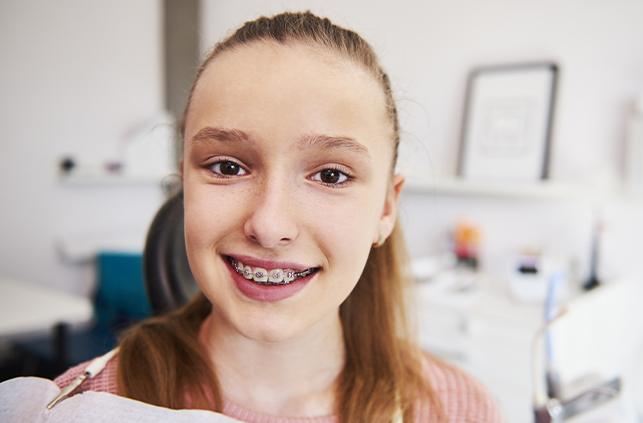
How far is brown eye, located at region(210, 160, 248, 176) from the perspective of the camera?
16.3 inches

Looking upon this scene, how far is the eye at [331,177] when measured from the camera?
16.3 inches

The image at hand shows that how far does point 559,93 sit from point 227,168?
A: 1.57m

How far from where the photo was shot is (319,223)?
1.36ft

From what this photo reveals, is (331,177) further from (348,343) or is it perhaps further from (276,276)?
(348,343)

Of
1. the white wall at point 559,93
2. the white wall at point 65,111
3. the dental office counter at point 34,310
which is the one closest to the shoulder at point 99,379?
the dental office counter at point 34,310

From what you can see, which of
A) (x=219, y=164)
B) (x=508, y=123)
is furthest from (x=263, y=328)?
(x=508, y=123)

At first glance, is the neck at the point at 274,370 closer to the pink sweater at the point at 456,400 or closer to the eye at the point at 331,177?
the pink sweater at the point at 456,400

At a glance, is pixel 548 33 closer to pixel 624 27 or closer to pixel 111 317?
pixel 624 27

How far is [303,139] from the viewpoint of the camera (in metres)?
0.39

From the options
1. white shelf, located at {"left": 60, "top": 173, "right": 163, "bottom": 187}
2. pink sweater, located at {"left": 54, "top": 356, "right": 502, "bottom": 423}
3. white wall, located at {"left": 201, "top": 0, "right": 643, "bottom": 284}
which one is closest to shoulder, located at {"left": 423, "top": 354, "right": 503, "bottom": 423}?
pink sweater, located at {"left": 54, "top": 356, "right": 502, "bottom": 423}

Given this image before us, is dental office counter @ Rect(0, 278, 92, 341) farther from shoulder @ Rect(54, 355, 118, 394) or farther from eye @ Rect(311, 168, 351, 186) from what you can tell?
eye @ Rect(311, 168, 351, 186)

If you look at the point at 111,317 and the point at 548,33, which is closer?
the point at 548,33

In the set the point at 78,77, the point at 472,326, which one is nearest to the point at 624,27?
the point at 472,326

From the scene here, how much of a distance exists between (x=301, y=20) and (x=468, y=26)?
1560 millimetres
